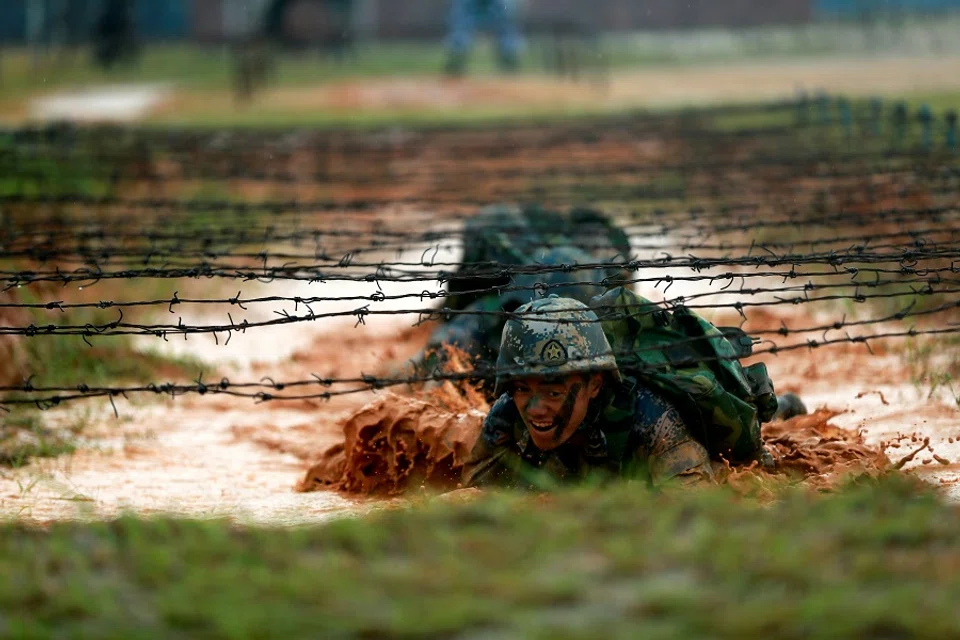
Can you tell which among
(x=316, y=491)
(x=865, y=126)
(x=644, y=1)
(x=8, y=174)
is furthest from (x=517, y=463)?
(x=644, y=1)

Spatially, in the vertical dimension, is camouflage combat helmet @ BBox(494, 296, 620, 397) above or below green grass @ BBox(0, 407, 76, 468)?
above

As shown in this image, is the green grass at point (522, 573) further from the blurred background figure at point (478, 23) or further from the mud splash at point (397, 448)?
the blurred background figure at point (478, 23)

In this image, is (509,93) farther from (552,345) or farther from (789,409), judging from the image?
(552,345)

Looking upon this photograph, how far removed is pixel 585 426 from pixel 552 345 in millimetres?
365

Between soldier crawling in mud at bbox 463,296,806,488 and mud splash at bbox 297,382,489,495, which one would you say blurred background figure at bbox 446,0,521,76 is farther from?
soldier crawling in mud at bbox 463,296,806,488

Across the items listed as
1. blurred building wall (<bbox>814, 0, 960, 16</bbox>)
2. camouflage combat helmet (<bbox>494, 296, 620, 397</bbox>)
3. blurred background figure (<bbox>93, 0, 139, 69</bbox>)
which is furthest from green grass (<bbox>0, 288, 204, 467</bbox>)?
blurred building wall (<bbox>814, 0, 960, 16</bbox>)

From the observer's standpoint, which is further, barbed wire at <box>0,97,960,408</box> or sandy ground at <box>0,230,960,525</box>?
barbed wire at <box>0,97,960,408</box>

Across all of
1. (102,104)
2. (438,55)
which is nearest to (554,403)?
(102,104)

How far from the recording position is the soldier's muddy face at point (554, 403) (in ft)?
15.7

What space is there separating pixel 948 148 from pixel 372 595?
27.7ft

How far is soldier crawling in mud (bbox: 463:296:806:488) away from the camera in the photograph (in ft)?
15.8

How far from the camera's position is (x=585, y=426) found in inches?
195

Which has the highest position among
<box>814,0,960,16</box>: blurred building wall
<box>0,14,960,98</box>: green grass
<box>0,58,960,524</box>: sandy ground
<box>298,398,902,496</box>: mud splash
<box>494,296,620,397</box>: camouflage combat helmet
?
<box>814,0,960,16</box>: blurred building wall

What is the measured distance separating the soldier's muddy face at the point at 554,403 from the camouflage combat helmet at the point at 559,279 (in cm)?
149
